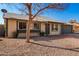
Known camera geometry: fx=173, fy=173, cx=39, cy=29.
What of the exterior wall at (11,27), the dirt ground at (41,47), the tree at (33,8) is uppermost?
the tree at (33,8)

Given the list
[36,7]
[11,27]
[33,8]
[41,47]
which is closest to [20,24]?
[11,27]

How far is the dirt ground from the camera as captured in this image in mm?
7676

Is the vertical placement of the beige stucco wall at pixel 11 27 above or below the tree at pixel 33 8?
below

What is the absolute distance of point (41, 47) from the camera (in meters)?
8.58

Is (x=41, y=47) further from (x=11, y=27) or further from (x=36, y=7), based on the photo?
(x=11, y=27)

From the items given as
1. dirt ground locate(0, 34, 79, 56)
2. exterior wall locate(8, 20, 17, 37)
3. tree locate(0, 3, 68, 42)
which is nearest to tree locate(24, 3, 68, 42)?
tree locate(0, 3, 68, 42)

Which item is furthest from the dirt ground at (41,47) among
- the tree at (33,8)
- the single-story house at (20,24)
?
the single-story house at (20,24)

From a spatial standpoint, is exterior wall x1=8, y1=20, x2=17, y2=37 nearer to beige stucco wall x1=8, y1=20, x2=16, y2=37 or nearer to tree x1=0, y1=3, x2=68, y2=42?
beige stucco wall x1=8, y1=20, x2=16, y2=37

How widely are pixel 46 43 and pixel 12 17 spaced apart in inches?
154

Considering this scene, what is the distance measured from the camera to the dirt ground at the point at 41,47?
768cm

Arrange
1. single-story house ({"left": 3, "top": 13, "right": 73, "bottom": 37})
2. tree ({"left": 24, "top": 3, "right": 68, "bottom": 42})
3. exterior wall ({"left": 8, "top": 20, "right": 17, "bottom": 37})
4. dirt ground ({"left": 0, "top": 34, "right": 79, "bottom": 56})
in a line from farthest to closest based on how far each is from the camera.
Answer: exterior wall ({"left": 8, "top": 20, "right": 17, "bottom": 37}) < single-story house ({"left": 3, "top": 13, "right": 73, "bottom": 37}) < tree ({"left": 24, "top": 3, "right": 68, "bottom": 42}) < dirt ground ({"left": 0, "top": 34, "right": 79, "bottom": 56})

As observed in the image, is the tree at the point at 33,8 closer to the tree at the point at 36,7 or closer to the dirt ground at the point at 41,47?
the tree at the point at 36,7

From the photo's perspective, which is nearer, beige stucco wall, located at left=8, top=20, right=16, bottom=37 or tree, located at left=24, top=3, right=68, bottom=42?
tree, located at left=24, top=3, right=68, bottom=42

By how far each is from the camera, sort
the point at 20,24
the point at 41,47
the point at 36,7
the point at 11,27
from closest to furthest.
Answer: the point at 41,47 → the point at 36,7 → the point at 20,24 → the point at 11,27
